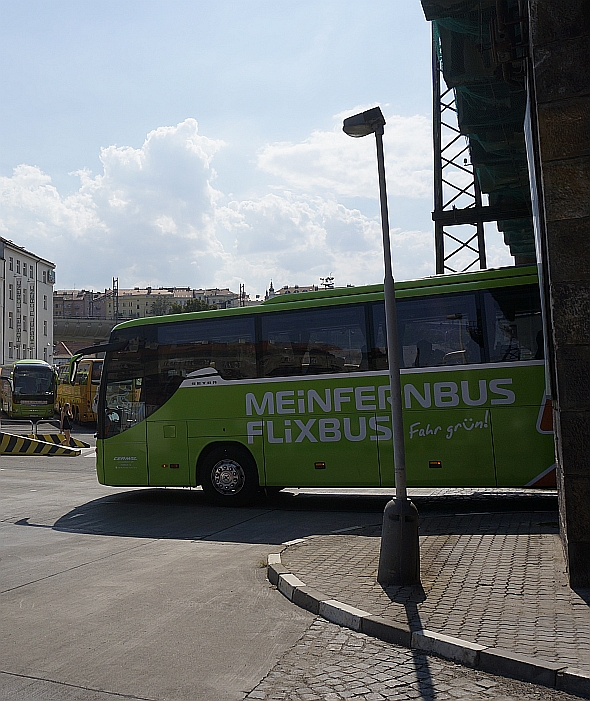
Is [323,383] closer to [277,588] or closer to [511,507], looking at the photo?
[511,507]

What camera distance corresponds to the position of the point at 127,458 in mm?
14312

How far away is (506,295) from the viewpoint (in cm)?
1185

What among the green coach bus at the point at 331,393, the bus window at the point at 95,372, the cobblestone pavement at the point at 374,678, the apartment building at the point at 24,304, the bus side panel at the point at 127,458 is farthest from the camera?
the apartment building at the point at 24,304

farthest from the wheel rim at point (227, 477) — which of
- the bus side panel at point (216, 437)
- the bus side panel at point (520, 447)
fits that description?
the bus side panel at point (520, 447)

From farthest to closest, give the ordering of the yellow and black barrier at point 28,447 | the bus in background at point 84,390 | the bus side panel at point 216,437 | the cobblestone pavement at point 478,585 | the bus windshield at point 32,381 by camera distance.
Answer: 1. the bus windshield at point 32,381
2. the bus in background at point 84,390
3. the yellow and black barrier at point 28,447
4. the bus side panel at point 216,437
5. the cobblestone pavement at point 478,585

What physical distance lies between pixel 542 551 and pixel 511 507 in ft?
Result: 15.0

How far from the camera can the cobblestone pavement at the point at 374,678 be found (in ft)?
15.4

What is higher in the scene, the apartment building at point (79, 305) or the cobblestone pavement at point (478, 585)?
the apartment building at point (79, 305)

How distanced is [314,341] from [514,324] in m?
3.26

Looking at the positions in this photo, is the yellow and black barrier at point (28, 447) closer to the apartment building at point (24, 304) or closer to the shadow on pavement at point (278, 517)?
the shadow on pavement at point (278, 517)

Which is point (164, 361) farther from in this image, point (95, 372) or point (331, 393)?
point (95, 372)

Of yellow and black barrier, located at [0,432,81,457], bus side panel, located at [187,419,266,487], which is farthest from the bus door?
yellow and black barrier, located at [0,432,81,457]

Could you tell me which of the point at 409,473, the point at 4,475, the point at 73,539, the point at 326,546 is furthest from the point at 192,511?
the point at 4,475

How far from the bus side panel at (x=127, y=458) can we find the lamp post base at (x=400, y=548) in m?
7.83
